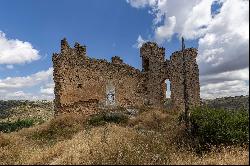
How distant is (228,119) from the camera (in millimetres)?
13562

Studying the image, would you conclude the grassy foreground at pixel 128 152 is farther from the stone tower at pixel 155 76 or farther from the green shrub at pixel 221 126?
the stone tower at pixel 155 76

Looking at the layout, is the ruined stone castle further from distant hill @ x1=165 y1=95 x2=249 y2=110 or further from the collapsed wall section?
distant hill @ x1=165 y1=95 x2=249 y2=110

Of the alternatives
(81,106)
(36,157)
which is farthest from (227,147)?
(81,106)

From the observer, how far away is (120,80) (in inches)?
1064

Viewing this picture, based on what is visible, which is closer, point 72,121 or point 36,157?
point 36,157

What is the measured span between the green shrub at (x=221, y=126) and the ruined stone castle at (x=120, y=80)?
9.57 m

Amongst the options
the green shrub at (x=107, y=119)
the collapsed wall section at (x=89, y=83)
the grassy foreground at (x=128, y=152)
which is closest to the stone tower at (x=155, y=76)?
the collapsed wall section at (x=89, y=83)

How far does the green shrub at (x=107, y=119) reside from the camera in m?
22.3

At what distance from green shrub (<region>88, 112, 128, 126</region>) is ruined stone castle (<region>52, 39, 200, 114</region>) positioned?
6.97 feet

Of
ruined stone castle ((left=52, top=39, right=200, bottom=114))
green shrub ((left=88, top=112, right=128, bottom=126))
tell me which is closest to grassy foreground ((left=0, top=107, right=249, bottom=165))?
green shrub ((left=88, top=112, right=128, bottom=126))

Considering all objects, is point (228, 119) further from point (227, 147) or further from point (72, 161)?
point (72, 161)

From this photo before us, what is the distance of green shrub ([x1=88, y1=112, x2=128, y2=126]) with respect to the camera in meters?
22.3

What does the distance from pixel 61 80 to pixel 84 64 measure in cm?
215

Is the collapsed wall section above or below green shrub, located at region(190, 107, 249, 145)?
above
